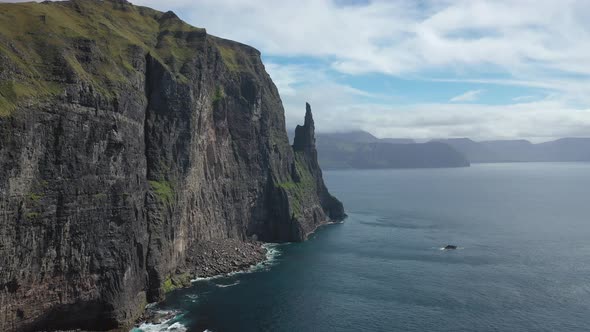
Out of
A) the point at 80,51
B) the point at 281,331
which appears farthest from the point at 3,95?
the point at 281,331

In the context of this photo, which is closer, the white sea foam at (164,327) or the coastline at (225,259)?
the white sea foam at (164,327)

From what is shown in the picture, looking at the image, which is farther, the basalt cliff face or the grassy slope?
the grassy slope

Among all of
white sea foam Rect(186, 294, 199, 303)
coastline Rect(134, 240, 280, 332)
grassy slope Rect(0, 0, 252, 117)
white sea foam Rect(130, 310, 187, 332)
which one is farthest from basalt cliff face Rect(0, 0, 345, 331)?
white sea foam Rect(186, 294, 199, 303)

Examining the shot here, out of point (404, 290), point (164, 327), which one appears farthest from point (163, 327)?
point (404, 290)

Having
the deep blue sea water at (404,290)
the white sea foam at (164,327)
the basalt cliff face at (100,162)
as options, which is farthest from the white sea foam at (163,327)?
the basalt cliff face at (100,162)

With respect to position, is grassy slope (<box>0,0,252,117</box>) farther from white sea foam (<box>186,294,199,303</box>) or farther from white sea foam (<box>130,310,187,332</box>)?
white sea foam (<box>186,294,199,303</box>)

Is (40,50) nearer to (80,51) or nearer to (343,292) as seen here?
(80,51)

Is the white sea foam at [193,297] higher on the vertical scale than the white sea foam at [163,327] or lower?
higher

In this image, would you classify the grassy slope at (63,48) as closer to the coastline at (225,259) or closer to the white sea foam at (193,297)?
the white sea foam at (193,297)

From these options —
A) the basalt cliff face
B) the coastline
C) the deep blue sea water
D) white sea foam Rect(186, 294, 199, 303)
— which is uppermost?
the basalt cliff face
